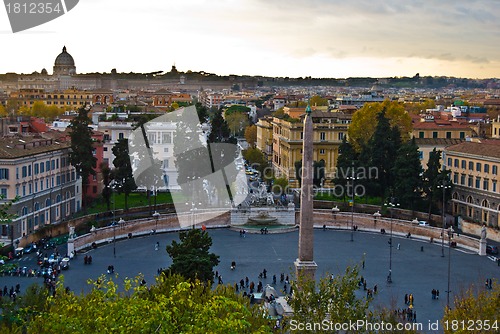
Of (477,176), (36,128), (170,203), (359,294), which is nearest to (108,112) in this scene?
(36,128)

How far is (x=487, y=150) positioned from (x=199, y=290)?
34018mm

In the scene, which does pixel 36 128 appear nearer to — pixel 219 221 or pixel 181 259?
pixel 219 221

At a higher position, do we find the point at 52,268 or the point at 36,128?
the point at 36,128

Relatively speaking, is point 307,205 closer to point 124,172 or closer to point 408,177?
point 408,177

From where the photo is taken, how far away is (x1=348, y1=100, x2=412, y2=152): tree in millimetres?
60625

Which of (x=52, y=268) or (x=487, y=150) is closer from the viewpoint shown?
(x=52, y=268)

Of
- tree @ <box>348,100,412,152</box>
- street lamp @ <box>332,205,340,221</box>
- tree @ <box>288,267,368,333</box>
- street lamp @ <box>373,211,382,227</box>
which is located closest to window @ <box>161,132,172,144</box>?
tree @ <box>348,100,412,152</box>

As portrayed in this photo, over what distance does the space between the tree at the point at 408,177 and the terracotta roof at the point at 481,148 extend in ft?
12.5

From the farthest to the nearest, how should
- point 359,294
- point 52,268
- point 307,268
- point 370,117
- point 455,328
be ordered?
point 370,117, point 52,268, point 359,294, point 307,268, point 455,328

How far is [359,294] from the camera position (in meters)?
32.1

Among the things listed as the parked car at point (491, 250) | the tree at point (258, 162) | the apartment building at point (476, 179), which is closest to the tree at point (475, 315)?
the parked car at point (491, 250)

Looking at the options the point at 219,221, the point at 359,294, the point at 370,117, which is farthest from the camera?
the point at 370,117

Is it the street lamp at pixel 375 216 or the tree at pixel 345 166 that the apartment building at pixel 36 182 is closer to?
the tree at pixel 345 166

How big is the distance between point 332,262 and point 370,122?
81.8 feet
